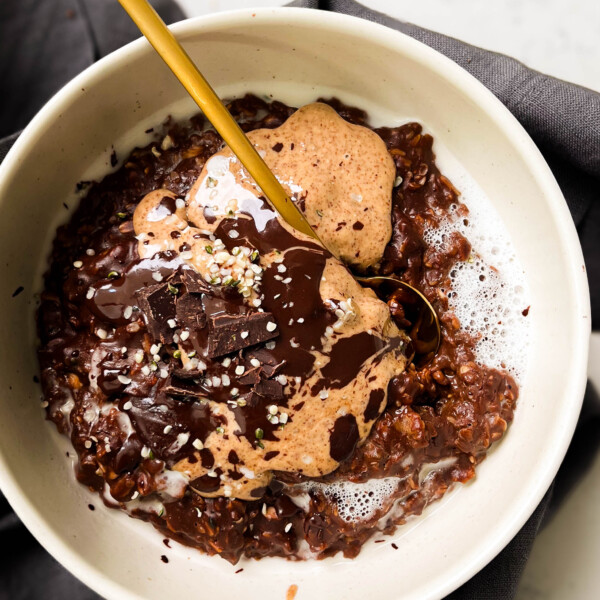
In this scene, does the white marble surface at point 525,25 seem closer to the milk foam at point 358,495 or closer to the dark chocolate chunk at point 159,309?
the dark chocolate chunk at point 159,309

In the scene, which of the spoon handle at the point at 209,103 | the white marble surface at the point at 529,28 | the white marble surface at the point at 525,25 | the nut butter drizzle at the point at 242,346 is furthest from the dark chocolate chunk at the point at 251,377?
the white marble surface at the point at 525,25

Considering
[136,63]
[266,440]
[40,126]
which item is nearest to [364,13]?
[136,63]

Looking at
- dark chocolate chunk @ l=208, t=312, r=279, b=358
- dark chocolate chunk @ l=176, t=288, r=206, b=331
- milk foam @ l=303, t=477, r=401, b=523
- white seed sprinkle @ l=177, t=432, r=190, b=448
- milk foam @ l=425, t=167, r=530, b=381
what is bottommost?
milk foam @ l=303, t=477, r=401, b=523

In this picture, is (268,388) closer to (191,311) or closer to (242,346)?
(242,346)

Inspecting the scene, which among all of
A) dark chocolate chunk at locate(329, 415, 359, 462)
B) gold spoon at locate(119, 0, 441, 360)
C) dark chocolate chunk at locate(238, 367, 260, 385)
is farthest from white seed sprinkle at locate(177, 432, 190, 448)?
gold spoon at locate(119, 0, 441, 360)

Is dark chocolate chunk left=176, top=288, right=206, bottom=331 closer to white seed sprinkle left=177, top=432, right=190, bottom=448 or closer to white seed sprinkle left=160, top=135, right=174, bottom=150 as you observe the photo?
white seed sprinkle left=177, top=432, right=190, bottom=448

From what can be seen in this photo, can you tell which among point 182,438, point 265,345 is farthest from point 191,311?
point 182,438
